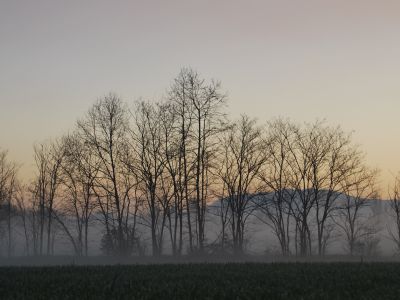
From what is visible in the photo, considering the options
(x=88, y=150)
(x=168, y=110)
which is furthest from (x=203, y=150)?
(x=88, y=150)

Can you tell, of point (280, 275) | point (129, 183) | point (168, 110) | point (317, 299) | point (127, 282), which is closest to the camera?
point (317, 299)

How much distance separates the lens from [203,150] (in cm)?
4841

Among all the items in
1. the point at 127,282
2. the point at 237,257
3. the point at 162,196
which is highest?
the point at 162,196

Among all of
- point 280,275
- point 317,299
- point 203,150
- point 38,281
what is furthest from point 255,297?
point 203,150

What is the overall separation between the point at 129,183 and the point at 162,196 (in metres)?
6.55

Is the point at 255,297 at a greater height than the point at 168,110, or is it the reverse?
the point at 168,110

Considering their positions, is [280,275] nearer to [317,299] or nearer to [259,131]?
[317,299]

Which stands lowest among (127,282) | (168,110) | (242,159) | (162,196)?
(127,282)

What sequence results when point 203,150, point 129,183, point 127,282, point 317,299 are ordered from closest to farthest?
1. point 317,299
2. point 127,282
3. point 203,150
4. point 129,183

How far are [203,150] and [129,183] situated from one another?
17.9 m

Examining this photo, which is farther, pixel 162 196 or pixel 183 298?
pixel 162 196

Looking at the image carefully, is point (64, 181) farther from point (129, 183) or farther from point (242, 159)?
point (242, 159)

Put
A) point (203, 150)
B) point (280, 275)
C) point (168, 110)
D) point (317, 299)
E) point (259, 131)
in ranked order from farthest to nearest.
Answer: point (259, 131) < point (168, 110) < point (203, 150) < point (280, 275) < point (317, 299)

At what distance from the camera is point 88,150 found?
5491 cm
